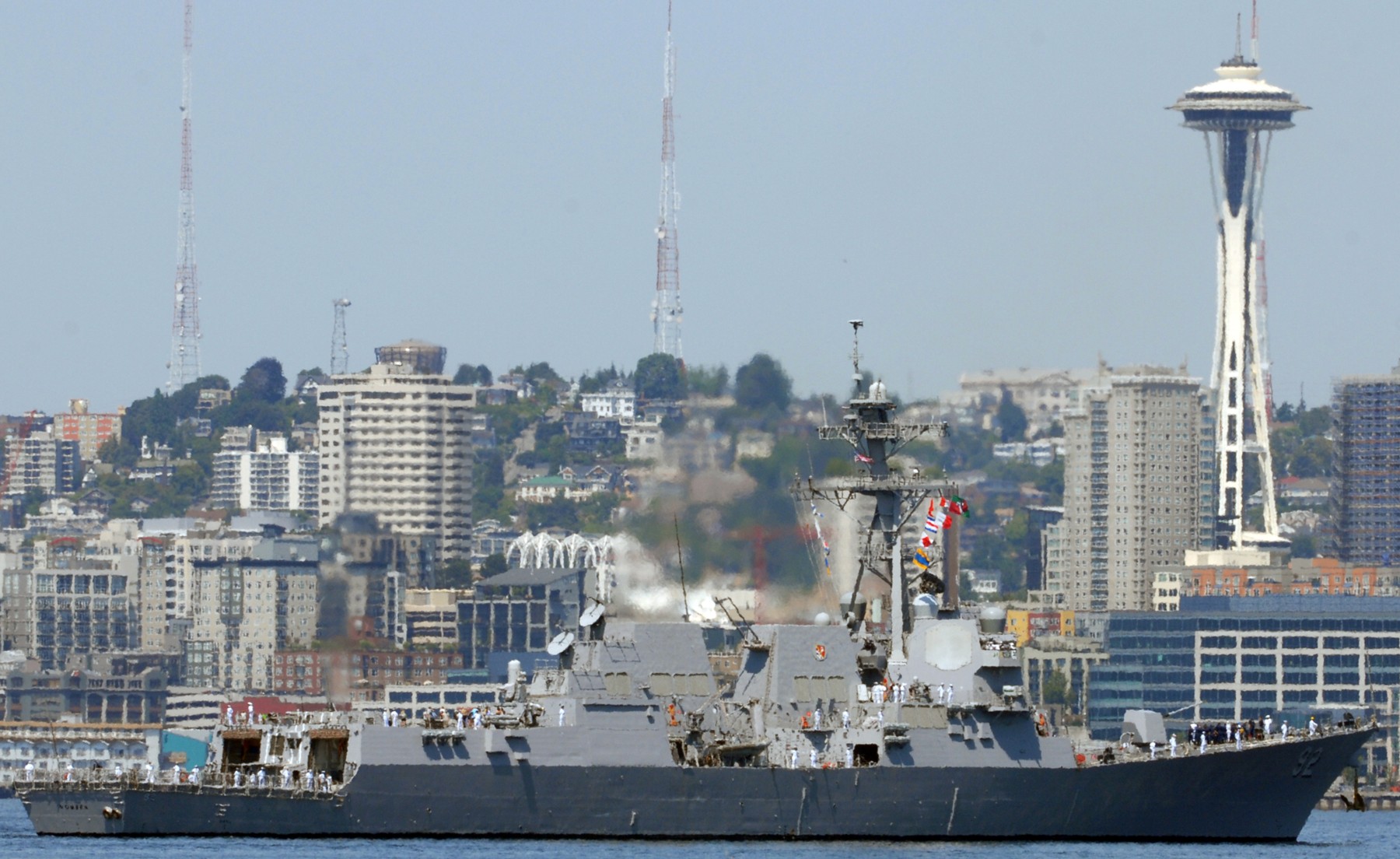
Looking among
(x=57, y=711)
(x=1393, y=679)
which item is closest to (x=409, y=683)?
(x=57, y=711)

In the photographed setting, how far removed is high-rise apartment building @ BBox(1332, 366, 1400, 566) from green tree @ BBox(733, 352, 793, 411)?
7233cm

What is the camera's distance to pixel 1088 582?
517 feet

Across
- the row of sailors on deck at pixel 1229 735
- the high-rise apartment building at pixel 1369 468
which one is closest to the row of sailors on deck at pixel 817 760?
the row of sailors on deck at pixel 1229 735

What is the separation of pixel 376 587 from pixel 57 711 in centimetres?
1962

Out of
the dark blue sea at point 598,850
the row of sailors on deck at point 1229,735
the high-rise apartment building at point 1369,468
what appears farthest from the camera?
the high-rise apartment building at point 1369,468

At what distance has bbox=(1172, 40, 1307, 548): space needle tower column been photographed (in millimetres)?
174625

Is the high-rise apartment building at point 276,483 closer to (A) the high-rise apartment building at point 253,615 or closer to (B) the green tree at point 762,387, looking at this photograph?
(A) the high-rise apartment building at point 253,615

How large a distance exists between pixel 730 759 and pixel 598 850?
3141 mm

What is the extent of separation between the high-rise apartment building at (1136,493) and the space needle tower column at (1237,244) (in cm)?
1561

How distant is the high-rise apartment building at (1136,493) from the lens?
511ft

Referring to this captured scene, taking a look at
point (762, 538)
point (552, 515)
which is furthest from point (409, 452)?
point (762, 538)

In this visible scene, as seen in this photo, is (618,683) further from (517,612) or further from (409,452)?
(409,452)

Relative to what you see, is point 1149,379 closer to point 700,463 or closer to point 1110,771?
point 700,463

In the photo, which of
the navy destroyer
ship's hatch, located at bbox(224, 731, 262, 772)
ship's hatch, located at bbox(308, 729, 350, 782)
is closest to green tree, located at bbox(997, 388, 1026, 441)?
the navy destroyer
